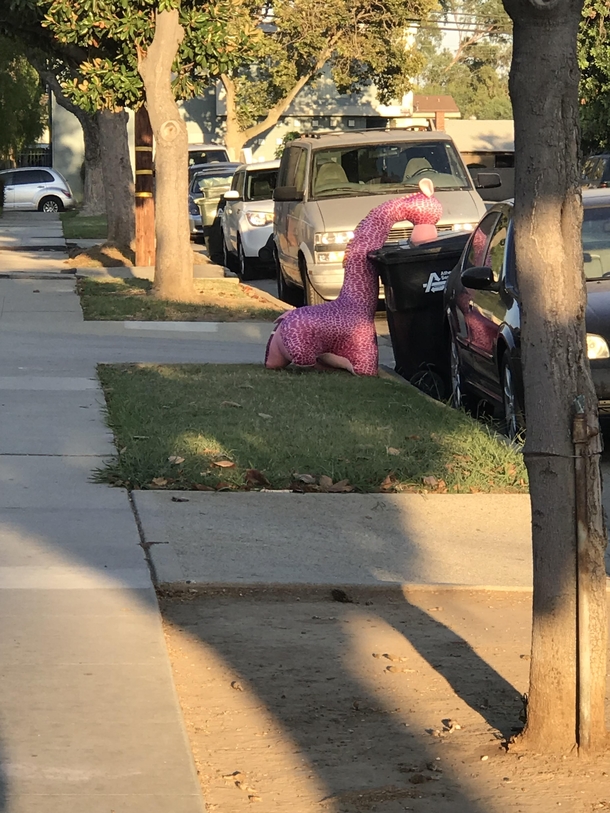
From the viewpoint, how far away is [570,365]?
13.2ft

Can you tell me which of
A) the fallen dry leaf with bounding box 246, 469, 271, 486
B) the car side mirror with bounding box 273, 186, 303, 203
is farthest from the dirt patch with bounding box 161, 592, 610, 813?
the car side mirror with bounding box 273, 186, 303, 203

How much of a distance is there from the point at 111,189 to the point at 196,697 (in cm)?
1991

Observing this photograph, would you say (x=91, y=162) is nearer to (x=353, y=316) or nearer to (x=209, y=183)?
(x=209, y=183)

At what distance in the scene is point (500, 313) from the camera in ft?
30.1

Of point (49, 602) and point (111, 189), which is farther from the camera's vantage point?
point (111, 189)

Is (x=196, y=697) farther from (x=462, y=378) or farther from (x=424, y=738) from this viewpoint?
(x=462, y=378)

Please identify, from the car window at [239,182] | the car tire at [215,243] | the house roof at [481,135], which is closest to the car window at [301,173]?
the car window at [239,182]

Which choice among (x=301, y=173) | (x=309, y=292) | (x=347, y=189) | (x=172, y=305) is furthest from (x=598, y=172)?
(x=172, y=305)

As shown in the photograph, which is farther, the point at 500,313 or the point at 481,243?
the point at 481,243

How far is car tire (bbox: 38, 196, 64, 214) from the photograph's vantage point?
49.3 m

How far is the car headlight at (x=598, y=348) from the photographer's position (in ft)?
27.4

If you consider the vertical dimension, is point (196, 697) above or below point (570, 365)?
below

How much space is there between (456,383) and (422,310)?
0.93 m

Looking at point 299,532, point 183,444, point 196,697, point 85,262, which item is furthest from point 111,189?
point 196,697
